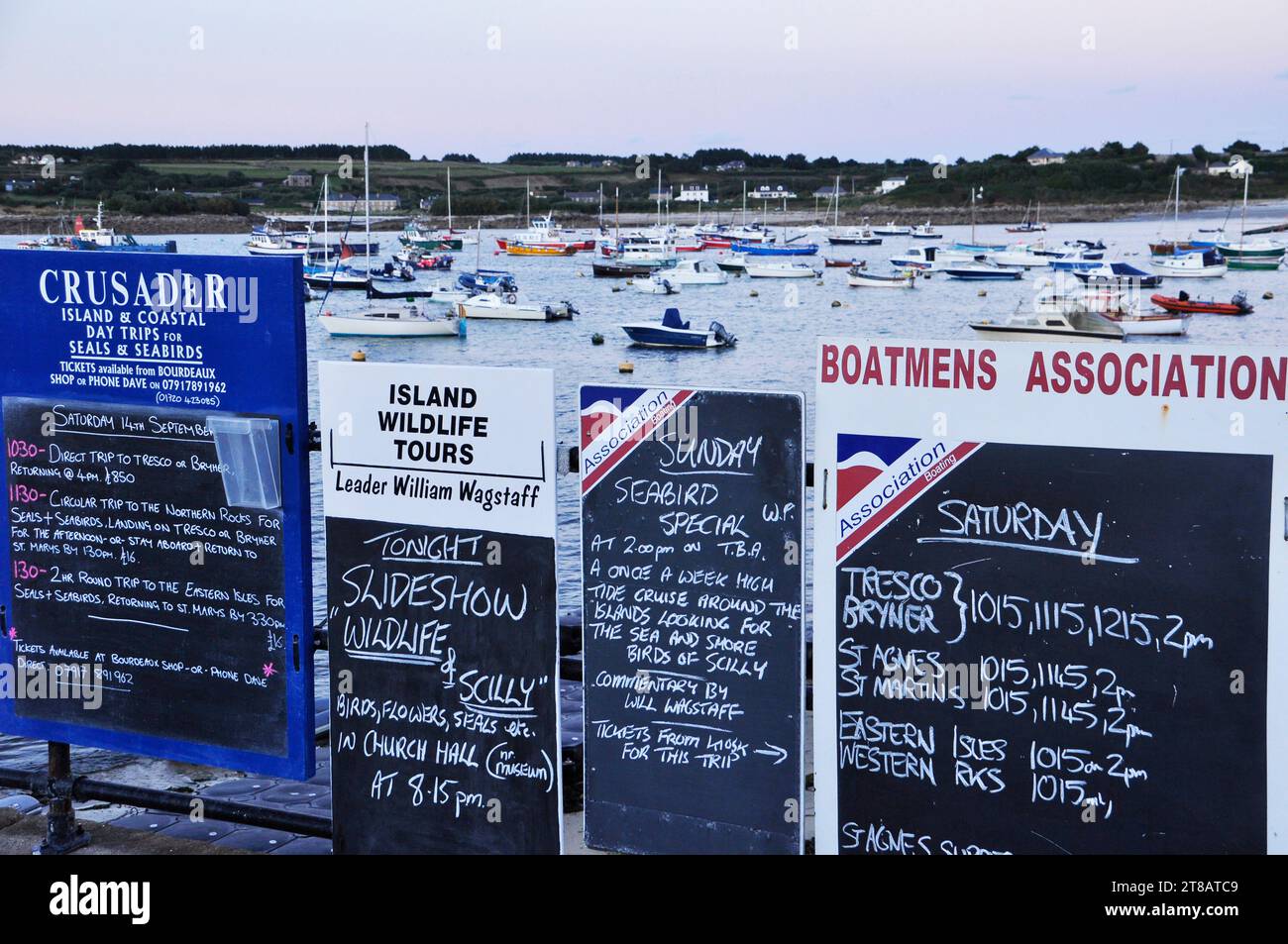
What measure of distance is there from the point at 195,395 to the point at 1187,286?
114m

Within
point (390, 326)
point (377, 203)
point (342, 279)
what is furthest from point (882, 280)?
point (377, 203)

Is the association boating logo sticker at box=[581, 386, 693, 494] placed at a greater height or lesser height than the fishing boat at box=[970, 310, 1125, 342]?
greater

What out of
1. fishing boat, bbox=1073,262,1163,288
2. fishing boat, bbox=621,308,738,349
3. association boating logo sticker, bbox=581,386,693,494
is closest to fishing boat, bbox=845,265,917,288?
fishing boat, bbox=1073,262,1163,288

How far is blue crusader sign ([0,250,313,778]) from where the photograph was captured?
5.82 meters

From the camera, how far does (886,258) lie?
146 m

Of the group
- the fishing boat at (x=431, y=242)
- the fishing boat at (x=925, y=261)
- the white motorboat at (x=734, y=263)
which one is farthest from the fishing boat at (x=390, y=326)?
the fishing boat at (x=925, y=261)

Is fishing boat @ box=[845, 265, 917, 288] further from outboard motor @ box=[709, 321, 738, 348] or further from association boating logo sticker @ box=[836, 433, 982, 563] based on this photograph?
association boating logo sticker @ box=[836, 433, 982, 563]

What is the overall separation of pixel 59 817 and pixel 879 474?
12.9 ft

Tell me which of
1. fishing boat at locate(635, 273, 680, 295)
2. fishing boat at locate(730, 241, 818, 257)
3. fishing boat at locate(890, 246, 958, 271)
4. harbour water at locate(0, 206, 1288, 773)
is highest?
fishing boat at locate(730, 241, 818, 257)

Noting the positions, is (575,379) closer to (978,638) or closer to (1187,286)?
(978,638)

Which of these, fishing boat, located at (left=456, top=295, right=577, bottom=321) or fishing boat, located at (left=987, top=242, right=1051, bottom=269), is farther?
fishing boat, located at (left=987, top=242, right=1051, bottom=269)

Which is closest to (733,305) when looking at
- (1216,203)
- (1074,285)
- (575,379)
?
(1074,285)

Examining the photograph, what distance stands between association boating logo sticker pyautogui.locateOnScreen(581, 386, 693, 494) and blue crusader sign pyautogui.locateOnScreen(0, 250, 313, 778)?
118 centimetres

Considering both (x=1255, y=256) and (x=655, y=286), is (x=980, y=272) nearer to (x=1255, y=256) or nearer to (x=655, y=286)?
(x=1255, y=256)
